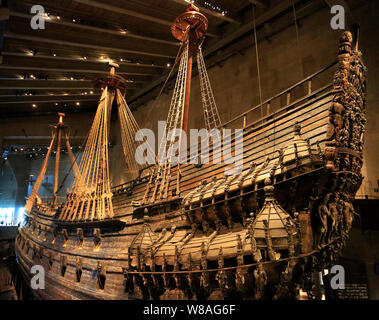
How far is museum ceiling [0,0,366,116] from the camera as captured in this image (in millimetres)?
9648

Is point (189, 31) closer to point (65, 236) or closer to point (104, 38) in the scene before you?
point (104, 38)

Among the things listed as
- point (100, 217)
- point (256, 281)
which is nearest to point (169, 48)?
point (100, 217)

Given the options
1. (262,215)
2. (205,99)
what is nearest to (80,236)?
(205,99)

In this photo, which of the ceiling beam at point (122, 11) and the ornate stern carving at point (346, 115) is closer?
the ornate stern carving at point (346, 115)

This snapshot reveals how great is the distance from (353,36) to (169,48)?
9.23 metres

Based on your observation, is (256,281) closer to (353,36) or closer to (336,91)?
(336,91)

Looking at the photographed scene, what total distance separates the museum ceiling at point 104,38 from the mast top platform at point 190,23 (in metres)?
2.07

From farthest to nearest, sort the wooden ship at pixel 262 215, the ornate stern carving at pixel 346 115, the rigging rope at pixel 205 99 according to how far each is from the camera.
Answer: the rigging rope at pixel 205 99 → the ornate stern carving at pixel 346 115 → the wooden ship at pixel 262 215

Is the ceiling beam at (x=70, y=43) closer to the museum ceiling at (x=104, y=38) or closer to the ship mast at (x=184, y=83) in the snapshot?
the museum ceiling at (x=104, y=38)

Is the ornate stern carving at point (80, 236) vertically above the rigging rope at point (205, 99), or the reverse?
the rigging rope at point (205, 99)

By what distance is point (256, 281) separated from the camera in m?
3.19

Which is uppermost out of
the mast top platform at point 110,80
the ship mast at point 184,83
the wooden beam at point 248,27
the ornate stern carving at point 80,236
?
the wooden beam at point 248,27

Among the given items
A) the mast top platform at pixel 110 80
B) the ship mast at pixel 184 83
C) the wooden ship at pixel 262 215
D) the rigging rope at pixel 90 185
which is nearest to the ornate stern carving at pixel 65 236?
the rigging rope at pixel 90 185

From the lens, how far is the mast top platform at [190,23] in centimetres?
729
